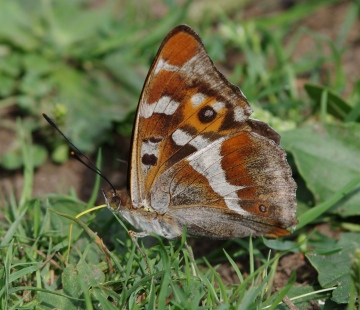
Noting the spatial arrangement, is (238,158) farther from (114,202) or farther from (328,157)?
(328,157)

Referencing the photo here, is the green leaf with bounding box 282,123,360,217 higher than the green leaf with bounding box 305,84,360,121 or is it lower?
lower

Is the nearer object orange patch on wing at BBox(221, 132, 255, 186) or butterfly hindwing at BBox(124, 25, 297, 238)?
butterfly hindwing at BBox(124, 25, 297, 238)

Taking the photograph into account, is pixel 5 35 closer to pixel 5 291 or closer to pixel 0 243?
pixel 0 243

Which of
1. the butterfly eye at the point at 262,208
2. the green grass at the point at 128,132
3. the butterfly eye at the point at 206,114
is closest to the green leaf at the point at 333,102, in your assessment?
the green grass at the point at 128,132

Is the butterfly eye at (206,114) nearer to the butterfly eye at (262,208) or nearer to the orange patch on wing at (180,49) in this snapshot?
the orange patch on wing at (180,49)

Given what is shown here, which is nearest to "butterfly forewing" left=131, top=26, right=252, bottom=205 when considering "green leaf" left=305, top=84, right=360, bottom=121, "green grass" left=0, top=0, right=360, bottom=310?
"green grass" left=0, top=0, right=360, bottom=310

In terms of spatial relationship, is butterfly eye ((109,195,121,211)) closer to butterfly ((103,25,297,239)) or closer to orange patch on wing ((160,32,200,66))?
butterfly ((103,25,297,239))

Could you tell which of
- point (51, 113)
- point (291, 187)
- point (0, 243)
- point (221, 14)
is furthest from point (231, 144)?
point (221, 14)

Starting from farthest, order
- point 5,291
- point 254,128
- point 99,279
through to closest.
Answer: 1. point 254,128
2. point 99,279
3. point 5,291
